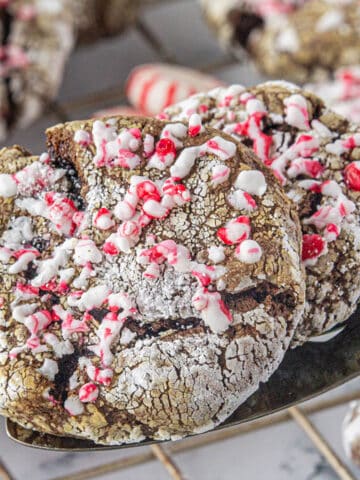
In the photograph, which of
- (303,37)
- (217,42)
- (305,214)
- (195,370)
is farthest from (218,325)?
(217,42)

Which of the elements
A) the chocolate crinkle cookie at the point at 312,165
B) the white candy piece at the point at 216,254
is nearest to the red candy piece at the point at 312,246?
the chocolate crinkle cookie at the point at 312,165

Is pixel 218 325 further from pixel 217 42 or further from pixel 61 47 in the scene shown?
pixel 217 42

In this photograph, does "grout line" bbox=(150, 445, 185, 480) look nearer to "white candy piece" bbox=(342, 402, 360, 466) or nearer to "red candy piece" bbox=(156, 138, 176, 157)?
"white candy piece" bbox=(342, 402, 360, 466)

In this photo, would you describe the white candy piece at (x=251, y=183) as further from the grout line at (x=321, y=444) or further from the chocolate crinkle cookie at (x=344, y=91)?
the chocolate crinkle cookie at (x=344, y=91)

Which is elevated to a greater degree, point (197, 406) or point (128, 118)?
point (128, 118)

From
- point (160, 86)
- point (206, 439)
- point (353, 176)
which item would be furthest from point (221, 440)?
point (160, 86)

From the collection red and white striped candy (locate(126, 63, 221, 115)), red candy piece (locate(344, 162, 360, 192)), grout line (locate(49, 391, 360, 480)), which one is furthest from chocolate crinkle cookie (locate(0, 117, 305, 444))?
red and white striped candy (locate(126, 63, 221, 115))
